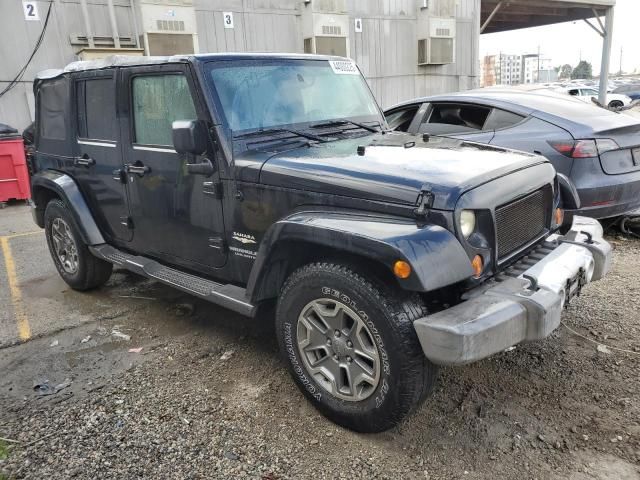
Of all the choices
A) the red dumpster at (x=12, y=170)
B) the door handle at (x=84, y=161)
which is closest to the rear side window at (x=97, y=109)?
the door handle at (x=84, y=161)

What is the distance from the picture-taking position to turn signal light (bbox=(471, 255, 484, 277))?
2547mm

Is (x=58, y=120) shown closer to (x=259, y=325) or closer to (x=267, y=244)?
(x=259, y=325)

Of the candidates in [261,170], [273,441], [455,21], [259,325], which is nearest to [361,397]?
[273,441]

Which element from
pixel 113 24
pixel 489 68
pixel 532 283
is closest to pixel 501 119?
pixel 532 283

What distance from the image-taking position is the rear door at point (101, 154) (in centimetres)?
413

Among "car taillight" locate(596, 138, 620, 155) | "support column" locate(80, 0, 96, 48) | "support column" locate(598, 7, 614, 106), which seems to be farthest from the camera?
"support column" locate(598, 7, 614, 106)

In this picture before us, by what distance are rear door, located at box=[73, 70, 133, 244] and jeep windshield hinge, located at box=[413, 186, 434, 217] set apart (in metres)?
2.56

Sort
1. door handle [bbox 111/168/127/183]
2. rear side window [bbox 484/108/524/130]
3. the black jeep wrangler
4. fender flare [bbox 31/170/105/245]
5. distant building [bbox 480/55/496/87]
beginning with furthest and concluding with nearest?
distant building [bbox 480/55/496/87] → rear side window [bbox 484/108/524/130] → fender flare [bbox 31/170/105/245] → door handle [bbox 111/168/127/183] → the black jeep wrangler

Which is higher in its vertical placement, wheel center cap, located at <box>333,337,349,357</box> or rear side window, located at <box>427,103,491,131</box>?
rear side window, located at <box>427,103,491,131</box>

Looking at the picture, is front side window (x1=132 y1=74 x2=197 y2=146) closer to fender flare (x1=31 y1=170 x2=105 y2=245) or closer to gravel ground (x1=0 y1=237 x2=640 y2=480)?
fender flare (x1=31 y1=170 x2=105 y2=245)

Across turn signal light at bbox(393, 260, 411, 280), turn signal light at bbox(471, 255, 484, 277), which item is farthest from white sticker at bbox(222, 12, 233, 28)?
turn signal light at bbox(393, 260, 411, 280)

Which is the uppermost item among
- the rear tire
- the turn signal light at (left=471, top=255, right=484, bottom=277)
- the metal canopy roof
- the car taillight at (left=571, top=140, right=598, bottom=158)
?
the metal canopy roof

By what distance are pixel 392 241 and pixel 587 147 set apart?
358 centimetres

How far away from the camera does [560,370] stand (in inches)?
131
